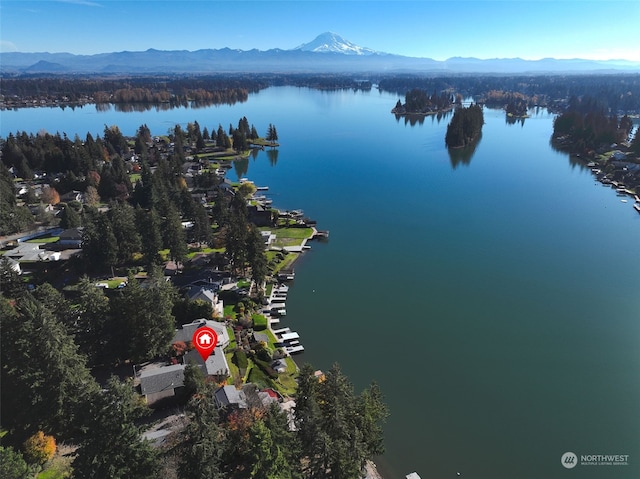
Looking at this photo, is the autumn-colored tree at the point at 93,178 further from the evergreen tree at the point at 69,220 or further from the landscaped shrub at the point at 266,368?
the landscaped shrub at the point at 266,368

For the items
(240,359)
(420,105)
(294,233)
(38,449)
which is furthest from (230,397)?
(420,105)

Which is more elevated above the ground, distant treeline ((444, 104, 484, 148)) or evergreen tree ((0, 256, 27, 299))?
distant treeline ((444, 104, 484, 148))

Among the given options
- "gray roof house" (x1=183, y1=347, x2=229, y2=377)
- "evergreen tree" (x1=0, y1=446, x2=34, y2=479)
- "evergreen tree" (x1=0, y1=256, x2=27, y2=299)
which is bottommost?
"gray roof house" (x1=183, y1=347, x2=229, y2=377)

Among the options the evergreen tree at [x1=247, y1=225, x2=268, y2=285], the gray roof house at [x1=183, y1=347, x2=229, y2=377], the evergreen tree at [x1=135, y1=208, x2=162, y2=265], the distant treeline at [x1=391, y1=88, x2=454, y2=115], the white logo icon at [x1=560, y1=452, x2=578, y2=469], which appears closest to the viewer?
the white logo icon at [x1=560, y1=452, x2=578, y2=469]

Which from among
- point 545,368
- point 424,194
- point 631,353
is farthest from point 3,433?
point 424,194

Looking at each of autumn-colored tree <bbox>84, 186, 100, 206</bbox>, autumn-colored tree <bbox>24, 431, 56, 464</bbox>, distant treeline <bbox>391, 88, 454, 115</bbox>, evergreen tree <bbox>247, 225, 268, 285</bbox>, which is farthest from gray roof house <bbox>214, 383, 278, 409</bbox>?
distant treeline <bbox>391, 88, 454, 115</bbox>

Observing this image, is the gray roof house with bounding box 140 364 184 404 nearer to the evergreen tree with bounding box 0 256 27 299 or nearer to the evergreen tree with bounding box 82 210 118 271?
the evergreen tree with bounding box 0 256 27 299

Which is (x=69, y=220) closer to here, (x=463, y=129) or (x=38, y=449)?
(x=38, y=449)

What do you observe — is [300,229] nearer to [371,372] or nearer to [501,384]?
[371,372]
